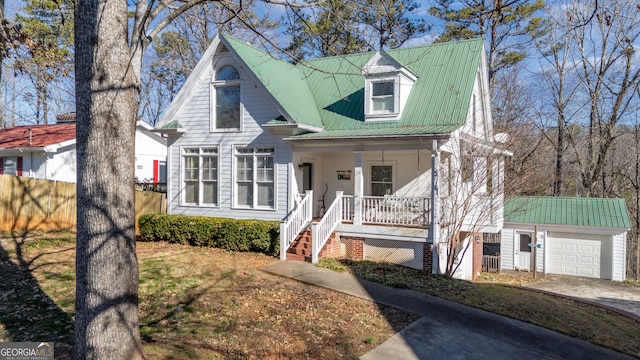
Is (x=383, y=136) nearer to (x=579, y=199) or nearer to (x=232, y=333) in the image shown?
(x=232, y=333)

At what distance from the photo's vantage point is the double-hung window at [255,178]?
570 inches

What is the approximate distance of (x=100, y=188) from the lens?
13.9 ft

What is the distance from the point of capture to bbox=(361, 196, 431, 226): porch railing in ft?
41.2

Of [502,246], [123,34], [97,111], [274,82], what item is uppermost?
[274,82]

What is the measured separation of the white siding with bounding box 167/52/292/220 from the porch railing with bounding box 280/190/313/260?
87 centimetres

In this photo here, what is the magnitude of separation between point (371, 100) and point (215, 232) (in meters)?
6.75

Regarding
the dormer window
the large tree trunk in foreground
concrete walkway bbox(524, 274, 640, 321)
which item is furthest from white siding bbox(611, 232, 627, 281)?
the large tree trunk in foreground

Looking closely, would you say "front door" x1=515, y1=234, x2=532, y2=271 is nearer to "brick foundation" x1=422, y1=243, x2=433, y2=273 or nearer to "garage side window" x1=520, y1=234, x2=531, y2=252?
"garage side window" x1=520, y1=234, x2=531, y2=252

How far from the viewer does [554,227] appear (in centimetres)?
1900

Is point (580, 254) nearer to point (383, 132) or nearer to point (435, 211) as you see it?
point (435, 211)

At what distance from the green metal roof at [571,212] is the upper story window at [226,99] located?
12037 millimetres

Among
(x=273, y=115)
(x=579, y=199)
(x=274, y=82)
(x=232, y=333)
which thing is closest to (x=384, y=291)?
(x=232, y=333)

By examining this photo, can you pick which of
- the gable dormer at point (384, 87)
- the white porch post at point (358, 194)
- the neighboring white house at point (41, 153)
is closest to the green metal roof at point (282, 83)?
the gable dormer at point (384, 87)

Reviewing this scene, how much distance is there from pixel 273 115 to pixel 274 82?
131 centimetres
